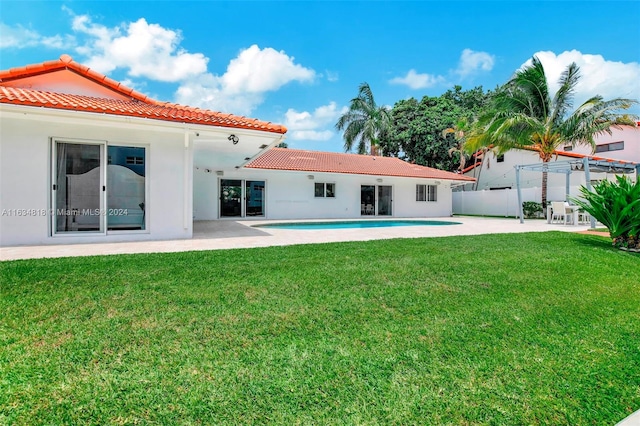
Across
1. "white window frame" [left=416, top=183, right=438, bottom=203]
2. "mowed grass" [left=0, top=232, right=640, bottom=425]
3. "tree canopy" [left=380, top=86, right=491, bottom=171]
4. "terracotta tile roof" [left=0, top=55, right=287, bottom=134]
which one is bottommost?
"mowed grass" [left=0, top=232, right=640, bottom=425]

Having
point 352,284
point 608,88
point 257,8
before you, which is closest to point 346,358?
point 352,284

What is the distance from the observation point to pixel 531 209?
23.3m

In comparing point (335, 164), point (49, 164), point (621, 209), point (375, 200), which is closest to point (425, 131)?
point (375, 200)

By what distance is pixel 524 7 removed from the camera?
1664cm

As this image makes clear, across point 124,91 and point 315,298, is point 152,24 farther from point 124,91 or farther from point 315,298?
point 315,298

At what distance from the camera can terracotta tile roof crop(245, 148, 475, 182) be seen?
2188 cm

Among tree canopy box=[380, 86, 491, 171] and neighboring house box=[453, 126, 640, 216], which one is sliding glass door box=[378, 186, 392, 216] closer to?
neighboring house box=[453, 126, 640, 216]

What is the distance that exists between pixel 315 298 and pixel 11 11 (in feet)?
44.6

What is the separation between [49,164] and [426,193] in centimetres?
2480

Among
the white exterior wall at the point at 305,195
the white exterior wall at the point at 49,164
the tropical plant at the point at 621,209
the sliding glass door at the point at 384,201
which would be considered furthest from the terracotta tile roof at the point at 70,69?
the sliding glass door at the point at 384,201

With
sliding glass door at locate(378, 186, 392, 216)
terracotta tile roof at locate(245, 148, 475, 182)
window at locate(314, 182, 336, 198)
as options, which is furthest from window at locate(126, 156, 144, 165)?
sliding glass door at locate(378, 186, 392, 216)

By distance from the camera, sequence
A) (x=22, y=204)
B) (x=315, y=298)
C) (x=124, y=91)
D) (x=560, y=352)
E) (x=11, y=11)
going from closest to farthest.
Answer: (x=560, y=352)
(x=315, y=298)
(x=22, y=204)
(x=11, y=11)
(x=124, y=91)

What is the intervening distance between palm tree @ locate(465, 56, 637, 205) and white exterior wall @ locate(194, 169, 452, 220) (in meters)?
6.73

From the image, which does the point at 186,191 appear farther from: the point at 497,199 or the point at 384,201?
the point at 497,199
